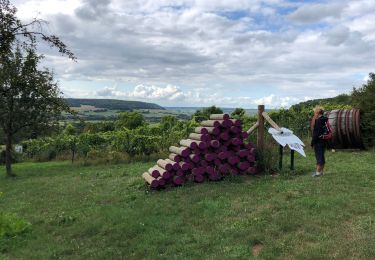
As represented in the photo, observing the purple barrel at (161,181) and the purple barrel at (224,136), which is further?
the purple barrel at (224,136)

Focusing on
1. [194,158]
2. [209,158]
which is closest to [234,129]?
[209,158]

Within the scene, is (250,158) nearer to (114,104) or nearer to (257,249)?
(257,249)

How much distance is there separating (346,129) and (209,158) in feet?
26.3

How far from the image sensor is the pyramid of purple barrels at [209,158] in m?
11.7

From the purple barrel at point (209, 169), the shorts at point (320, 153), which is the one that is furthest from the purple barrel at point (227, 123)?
the shorts at point (320, 153)

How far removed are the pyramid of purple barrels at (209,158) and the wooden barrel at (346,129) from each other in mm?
6783

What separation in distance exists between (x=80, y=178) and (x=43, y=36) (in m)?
8.92

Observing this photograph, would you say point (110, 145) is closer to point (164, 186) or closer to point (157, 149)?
point (157, 149)

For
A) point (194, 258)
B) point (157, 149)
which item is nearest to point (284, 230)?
point (194, 258)

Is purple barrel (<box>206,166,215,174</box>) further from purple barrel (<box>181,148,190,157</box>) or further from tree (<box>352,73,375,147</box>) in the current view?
tree (<box>352,73,375,147</box>)

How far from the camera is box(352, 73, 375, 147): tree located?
18.0 meters

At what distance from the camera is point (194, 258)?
661 cm

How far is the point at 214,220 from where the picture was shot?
8.34 meters

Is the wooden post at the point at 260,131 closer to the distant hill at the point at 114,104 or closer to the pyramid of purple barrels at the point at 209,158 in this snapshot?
the pyramid of purple barrels at the point at 209,158
